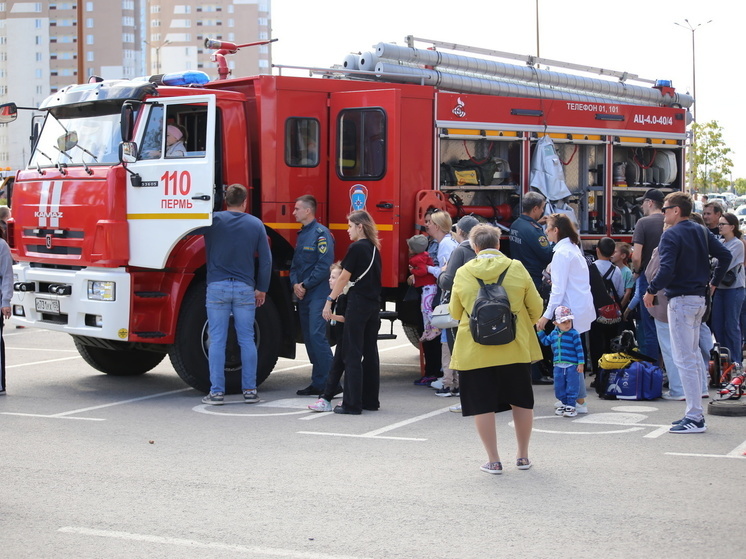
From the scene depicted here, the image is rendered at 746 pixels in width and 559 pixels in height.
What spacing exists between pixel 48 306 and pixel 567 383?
507 cm

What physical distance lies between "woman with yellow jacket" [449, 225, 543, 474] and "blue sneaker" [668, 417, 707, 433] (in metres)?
1.78

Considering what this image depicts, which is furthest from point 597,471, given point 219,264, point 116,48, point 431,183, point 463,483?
point 116,48

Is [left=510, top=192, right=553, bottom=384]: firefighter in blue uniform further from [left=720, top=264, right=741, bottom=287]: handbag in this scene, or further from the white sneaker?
the white sneaker

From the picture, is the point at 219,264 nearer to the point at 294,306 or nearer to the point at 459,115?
the point at 294,306

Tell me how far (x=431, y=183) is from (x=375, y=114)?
1009 millimetres

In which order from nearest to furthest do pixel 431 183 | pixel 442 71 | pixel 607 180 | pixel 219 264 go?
pixel 219 264 < pixel 431 183 < pixel 442 71 < pixel 607 180

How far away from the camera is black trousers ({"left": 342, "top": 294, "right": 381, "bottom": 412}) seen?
30.7 ft

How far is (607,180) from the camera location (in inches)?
523

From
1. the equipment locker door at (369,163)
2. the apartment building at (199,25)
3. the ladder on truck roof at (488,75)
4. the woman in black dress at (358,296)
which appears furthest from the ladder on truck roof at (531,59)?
the apartment building at (199,25)

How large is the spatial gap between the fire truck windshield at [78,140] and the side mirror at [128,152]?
11.0 inches

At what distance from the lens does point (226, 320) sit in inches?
389

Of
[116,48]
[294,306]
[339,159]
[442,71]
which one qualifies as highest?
[116,48]

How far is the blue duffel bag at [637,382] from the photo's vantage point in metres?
10.1

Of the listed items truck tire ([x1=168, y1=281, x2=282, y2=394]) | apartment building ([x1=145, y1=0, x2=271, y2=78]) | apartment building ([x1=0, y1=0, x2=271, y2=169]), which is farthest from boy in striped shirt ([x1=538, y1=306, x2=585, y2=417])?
apartment building ([x1=145, y1=0, x2=271, y2=78])
